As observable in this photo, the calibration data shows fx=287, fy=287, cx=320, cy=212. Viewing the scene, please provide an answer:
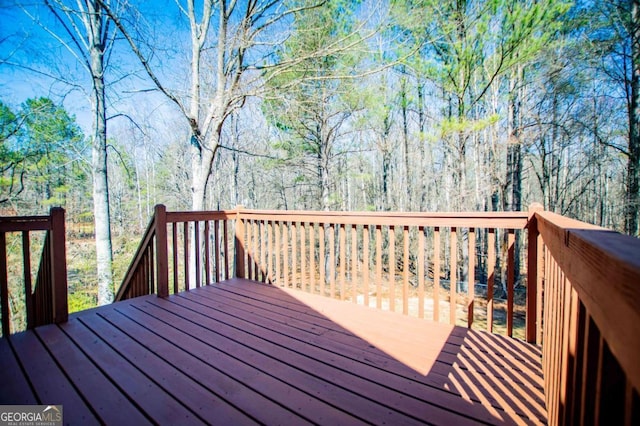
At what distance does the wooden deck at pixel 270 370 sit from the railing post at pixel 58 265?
0.12 meters

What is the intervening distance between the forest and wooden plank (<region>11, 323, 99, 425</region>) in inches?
164

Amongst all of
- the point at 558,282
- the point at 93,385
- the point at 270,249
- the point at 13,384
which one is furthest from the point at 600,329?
the point at 270,249

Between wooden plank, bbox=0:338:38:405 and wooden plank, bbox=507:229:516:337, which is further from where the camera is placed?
wooden plank, bbox=507:229:516:337

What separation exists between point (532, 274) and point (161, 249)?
3484mm

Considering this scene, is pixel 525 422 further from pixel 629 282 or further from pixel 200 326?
pixel 200 326

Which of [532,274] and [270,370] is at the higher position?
[532,274]

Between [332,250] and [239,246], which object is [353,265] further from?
[239,246]

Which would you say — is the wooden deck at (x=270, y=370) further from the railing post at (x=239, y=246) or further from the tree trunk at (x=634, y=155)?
the tree trunk at (x=634, y=155)

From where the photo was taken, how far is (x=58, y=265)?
2430mm

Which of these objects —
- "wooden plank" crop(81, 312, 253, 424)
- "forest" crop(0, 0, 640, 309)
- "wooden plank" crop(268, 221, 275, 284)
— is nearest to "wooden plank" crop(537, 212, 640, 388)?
"wooden plank" crop(81, 312, 253, 424)

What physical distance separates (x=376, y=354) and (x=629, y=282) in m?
1.83

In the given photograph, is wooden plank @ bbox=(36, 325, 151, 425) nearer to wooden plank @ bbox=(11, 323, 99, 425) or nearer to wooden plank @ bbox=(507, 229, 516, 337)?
wooden plank @ bbox=(11, 323, 99, 425)

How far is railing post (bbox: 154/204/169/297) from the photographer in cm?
313

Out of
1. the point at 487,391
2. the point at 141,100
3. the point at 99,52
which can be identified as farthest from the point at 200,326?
the point at 99,52
